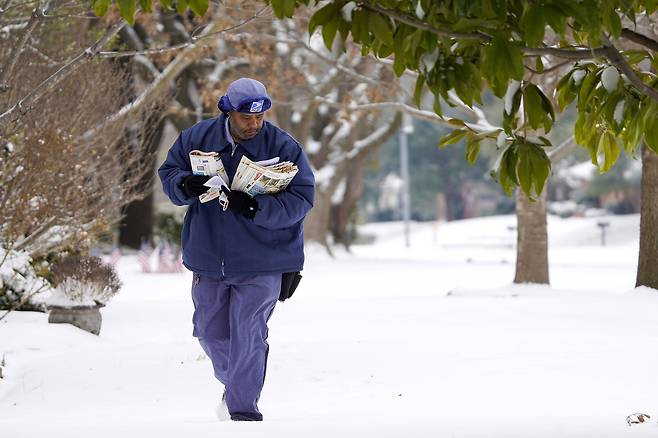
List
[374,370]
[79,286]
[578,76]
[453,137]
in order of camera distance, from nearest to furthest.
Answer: [453,137] < [578,76] < [374,370] < [79,286]

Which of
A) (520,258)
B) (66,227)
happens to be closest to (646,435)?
(66,227)

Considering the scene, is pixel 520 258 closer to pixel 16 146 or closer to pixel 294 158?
pixel 16 146

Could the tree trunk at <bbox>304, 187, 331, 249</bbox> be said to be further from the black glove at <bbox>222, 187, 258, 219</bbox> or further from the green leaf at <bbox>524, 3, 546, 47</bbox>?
the green leaf at <bbox>524, 3, 546, 47</bbox>

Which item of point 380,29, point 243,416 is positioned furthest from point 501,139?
point 243,416

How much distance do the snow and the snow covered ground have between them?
153 centimetres

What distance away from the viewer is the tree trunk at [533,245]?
630 inches

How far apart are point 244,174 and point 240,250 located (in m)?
0.40

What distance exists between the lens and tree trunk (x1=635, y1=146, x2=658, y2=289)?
1353cm

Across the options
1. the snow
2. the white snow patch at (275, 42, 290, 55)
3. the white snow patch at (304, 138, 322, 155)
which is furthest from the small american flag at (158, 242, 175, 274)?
the snow

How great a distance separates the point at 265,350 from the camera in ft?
19.7

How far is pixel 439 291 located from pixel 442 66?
1399cm

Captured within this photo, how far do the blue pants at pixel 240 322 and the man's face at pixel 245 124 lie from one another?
724 millimetres

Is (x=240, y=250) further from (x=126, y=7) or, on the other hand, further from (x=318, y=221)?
(x=318, y=221)

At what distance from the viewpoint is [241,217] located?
5746 millimetres
